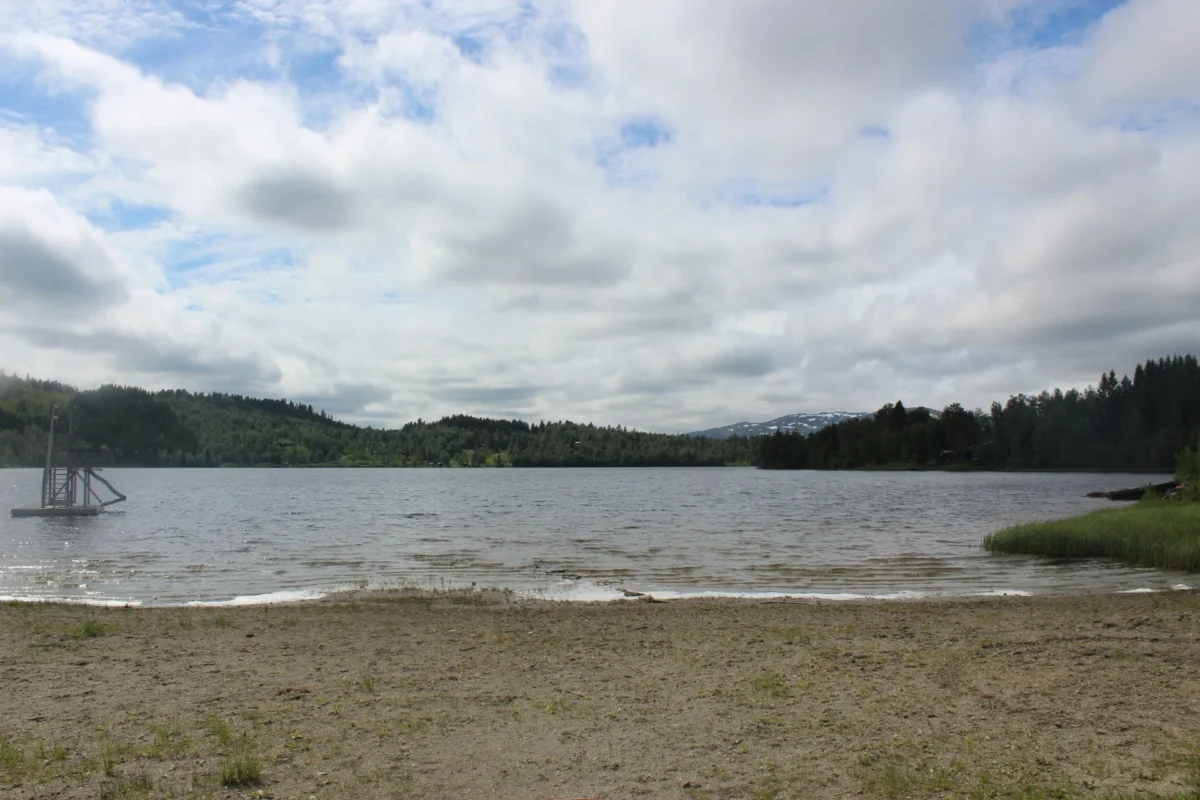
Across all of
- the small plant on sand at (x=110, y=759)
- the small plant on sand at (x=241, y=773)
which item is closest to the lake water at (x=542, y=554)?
the small plant on sand at (x=110, y=759)

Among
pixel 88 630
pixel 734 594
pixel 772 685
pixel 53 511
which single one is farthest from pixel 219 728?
pixel 53 511

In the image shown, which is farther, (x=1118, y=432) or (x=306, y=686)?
(x=1118, y=432)

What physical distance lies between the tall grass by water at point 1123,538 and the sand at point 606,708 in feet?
45.6

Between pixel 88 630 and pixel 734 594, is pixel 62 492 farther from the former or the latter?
pixel 734 594

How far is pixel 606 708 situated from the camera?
10.6 m

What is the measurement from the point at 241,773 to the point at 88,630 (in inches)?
410

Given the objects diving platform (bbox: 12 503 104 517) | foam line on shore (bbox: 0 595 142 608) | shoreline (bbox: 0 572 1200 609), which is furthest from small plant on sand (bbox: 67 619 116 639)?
diving platform (bbox: 12 503 104 517)

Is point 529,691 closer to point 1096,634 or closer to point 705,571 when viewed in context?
→ point 1096,634

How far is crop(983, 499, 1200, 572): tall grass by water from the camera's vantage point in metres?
29.8

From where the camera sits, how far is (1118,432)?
17300 centimetres

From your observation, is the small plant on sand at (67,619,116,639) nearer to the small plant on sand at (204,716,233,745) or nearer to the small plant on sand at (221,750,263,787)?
the small plant on sand at (204,716,233,745)

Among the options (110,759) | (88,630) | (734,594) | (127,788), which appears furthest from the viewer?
(734,594)

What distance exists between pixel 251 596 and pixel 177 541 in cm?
2317

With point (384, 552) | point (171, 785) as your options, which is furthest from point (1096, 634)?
point (384, 552)
